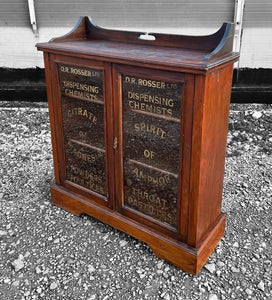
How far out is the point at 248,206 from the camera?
3295 millimetres

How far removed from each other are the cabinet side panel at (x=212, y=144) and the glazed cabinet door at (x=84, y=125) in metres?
0.75

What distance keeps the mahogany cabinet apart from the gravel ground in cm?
12

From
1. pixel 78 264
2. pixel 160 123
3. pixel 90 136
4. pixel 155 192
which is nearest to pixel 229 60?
pixel 160 123

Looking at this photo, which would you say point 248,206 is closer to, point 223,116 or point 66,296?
point 223,116

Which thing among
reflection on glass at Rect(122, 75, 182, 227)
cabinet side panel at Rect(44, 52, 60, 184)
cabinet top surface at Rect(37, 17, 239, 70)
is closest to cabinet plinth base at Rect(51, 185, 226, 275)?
reflection on glass at Rect(122, 75, 182, 227)

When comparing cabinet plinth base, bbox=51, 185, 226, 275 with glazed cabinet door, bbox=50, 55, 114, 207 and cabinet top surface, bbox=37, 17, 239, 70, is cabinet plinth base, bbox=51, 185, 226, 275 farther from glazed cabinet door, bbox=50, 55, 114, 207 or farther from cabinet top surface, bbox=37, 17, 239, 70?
cabinet top surface, bbox=37, 17, 239, 70

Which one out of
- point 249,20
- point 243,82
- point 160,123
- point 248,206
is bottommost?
point 248,206

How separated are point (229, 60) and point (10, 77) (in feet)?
15.7

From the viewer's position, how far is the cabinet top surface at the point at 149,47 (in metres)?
2.15

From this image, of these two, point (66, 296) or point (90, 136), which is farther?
point (90, 136)

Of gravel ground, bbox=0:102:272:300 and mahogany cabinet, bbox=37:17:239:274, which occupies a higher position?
mahogany cabinet, bbox=37:17:239:274

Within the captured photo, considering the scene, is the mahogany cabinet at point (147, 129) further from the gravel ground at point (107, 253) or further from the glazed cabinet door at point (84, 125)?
the gravel ground at point (107, 253)

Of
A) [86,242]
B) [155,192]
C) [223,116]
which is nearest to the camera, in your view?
[223,116]

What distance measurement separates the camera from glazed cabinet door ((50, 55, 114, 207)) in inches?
103
